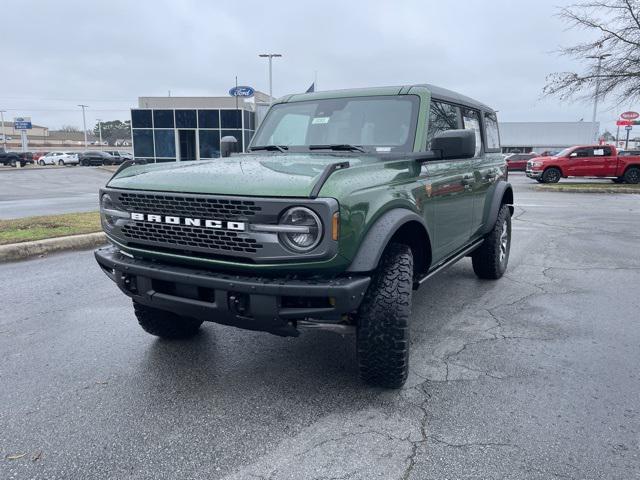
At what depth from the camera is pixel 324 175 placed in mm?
2602

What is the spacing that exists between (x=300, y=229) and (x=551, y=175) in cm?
2288

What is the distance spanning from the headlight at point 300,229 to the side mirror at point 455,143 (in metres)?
1.32

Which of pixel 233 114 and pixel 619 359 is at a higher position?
pixel 233 114

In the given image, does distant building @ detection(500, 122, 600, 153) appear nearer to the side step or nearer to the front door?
the front door

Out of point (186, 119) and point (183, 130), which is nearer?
point (186, 119)

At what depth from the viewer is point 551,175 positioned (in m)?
22.6

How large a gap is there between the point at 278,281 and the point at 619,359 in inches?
104

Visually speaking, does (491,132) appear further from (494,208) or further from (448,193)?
(448,193)

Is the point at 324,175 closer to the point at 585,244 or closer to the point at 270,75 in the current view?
the point at 585,244

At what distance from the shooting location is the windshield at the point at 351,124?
3775 mm

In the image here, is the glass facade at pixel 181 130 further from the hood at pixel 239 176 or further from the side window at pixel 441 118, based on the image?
the hood at pixel 239 176

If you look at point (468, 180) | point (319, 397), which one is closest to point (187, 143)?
point (468, 180)

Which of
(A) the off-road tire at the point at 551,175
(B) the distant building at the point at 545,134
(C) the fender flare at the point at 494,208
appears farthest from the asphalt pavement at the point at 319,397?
(B) the distant building at the point at 545,134

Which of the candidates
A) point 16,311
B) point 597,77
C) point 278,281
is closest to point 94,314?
point 16,311
